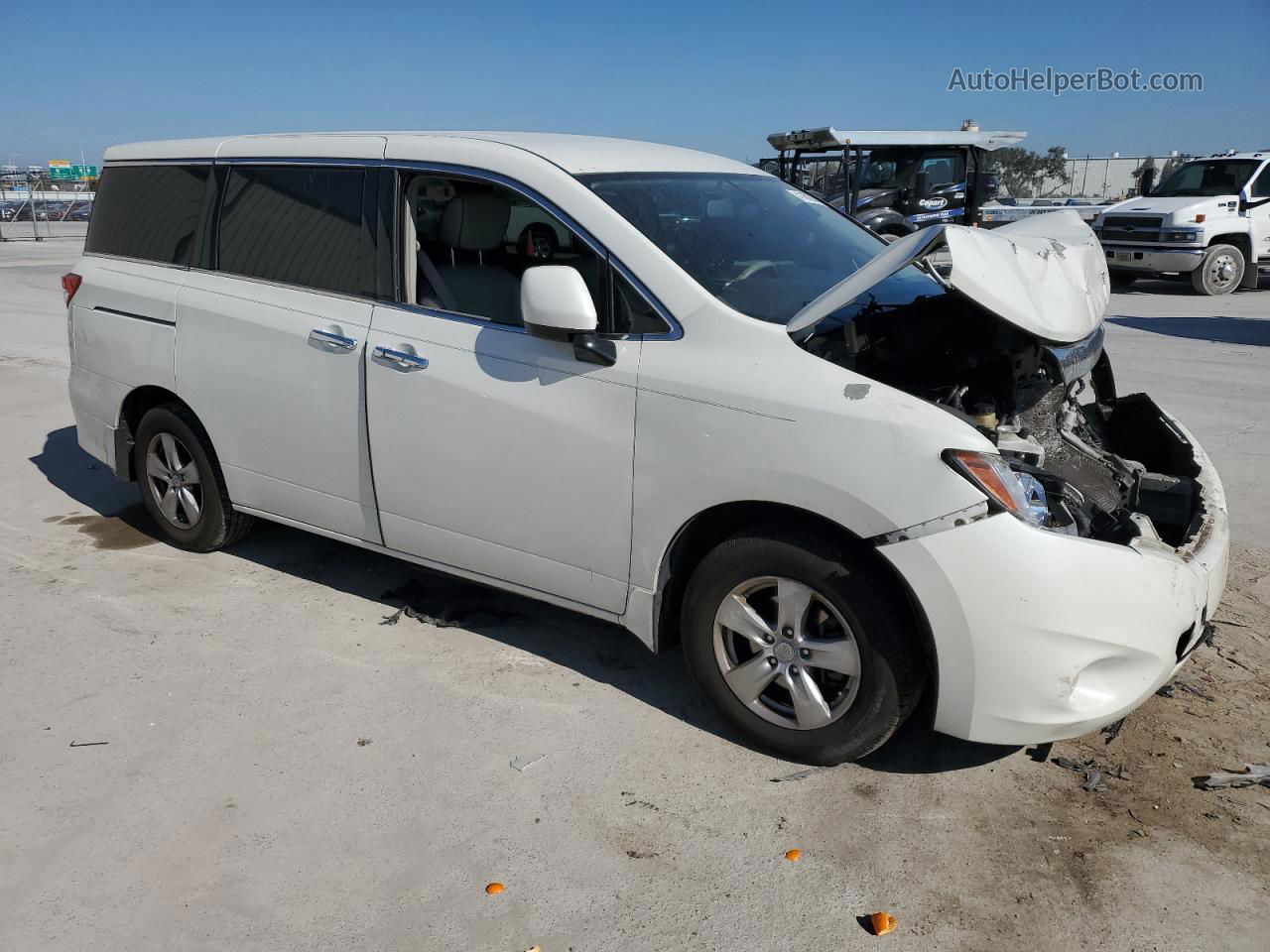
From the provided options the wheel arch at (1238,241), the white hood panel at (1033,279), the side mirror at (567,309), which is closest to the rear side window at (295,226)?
the side mirror at (567,309)

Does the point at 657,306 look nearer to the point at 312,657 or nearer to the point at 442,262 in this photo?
the point at 442,262

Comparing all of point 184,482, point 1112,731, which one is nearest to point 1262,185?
point 1112,731

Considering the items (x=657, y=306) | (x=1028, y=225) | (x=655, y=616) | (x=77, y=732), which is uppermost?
(x=1028, y=225)

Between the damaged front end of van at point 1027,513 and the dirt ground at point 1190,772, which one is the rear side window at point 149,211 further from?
the dirt ground at point 1190,772

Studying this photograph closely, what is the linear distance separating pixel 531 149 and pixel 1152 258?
47.0 feet

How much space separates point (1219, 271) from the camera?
15469 millimetres

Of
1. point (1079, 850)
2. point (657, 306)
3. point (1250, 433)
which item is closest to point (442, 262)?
point (657, 306)

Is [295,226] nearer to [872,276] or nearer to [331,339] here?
[331,339]

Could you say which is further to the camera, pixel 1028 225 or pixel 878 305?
pixel 1028 225

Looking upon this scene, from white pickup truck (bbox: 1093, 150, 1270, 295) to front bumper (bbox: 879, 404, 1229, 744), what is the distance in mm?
14204

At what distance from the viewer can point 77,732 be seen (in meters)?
3.57

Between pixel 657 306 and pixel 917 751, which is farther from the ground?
pixel 657 306

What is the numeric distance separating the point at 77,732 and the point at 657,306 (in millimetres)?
2463

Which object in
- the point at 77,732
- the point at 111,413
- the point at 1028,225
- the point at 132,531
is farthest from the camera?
the point at 132,531
